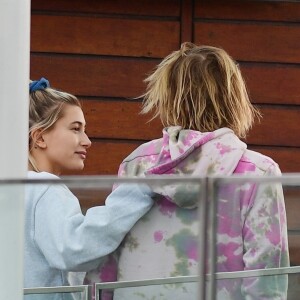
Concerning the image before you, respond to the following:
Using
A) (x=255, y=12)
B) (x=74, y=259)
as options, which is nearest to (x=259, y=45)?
(x=255, y=12)

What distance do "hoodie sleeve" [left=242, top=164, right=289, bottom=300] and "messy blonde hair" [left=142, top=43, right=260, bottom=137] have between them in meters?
0.55

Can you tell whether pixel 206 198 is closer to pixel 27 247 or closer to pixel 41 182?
pixel 41 182

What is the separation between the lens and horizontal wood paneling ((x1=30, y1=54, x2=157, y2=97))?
5172 mm

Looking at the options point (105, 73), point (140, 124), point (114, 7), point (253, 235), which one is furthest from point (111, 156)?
point (253, 235)

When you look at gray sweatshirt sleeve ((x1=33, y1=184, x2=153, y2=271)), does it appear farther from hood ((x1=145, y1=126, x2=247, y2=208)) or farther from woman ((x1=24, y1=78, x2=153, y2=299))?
hood ((x1=145, y1=126, x2=247, y2=208))

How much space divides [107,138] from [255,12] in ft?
3.01

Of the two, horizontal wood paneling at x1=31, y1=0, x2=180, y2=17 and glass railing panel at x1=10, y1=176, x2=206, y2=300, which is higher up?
horizontal wood paneling at x1=31, y1=0, x2=180, y2=17

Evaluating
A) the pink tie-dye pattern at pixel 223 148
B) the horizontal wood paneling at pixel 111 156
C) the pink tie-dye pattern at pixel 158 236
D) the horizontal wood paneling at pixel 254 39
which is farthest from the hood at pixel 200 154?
the horizontal wood paneling at pixel 254 39

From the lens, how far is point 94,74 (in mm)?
5219

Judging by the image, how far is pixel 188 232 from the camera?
5.28 ft

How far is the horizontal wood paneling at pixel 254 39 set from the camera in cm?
520

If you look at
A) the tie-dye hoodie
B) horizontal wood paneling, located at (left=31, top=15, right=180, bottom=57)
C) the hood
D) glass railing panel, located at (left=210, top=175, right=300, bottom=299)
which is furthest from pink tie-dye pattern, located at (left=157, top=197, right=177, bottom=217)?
horizontal wood paneling, located at (left=31, top=15, right=180, bottom=57)

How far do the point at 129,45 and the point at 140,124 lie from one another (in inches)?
14.7

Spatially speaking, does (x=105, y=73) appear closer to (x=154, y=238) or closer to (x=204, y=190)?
(x=154, y=238)
